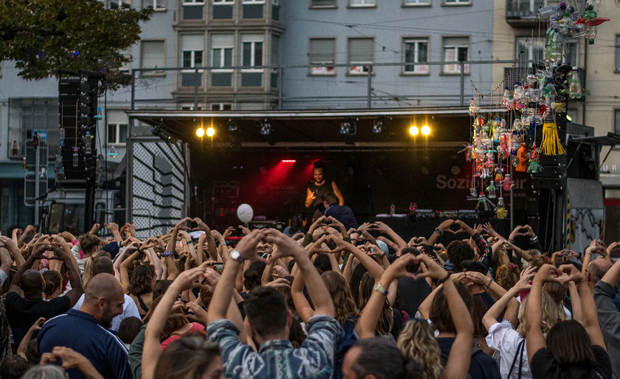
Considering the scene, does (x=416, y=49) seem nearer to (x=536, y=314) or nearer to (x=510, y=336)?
(x=510, y=336)

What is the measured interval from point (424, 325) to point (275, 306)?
2.45 ft

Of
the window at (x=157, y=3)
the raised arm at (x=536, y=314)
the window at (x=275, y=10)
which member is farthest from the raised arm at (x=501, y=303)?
the window at (x=157, y=3)

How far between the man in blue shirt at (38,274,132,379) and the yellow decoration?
8.16 metres

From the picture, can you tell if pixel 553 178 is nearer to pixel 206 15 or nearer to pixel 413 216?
pixel 413 216

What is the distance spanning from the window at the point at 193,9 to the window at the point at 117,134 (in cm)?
578

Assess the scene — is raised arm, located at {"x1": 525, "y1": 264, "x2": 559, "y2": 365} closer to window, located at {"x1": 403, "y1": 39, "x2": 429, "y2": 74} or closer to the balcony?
the balcony

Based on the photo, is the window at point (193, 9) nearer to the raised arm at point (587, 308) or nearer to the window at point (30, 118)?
the window at point (30, 118)

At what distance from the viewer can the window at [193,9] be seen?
1383 inches

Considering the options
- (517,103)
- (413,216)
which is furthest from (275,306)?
(413,216)

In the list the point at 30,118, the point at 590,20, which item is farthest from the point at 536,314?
the point at 30,118

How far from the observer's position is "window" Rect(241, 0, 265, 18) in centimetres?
3466

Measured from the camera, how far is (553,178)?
37.6 feet

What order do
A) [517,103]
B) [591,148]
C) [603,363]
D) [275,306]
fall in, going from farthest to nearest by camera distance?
[591,148] < [517,103] < [603,363] < [275,306]

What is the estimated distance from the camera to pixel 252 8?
34812 mm
